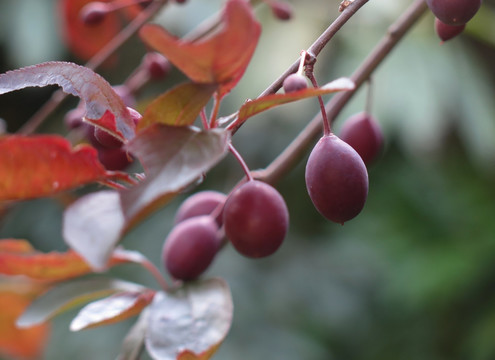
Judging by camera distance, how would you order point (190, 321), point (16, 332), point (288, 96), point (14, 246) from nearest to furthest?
point (288, 96) → point (190, 321) → point (14, 246) → point (16, 332)

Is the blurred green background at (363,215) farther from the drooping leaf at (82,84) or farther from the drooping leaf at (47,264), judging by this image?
the drooping leaf at (82,84)

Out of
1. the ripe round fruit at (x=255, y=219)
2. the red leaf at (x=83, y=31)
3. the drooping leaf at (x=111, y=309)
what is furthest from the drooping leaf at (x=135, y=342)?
the red leaf at (x=83, y=31)

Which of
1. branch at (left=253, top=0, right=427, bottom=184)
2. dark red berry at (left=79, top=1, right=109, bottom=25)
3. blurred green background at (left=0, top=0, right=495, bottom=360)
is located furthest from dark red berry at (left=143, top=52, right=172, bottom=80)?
blurred green background at (left=0, top=0, right=495, bottom=360)

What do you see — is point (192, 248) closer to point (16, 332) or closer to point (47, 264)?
point (47, 264)

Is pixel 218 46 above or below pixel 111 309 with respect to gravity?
above

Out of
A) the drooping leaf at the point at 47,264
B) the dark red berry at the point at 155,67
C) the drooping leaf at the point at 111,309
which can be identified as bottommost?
the drooping leaf at the point at 47,264

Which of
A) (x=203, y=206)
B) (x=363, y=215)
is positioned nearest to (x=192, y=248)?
(x=203, y=206)

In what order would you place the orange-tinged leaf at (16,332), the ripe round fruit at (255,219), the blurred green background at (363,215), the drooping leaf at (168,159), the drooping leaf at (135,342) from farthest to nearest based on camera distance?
the blurred green background at (363,215) < the orange-tinged leaf at (16,332) < the drooping leaf at (135,342) < the ripe round fruit at (255,219) < the drooping leaf at (168,159)
